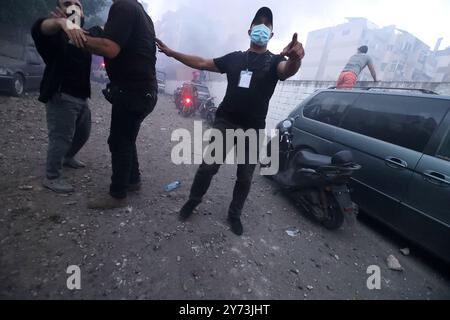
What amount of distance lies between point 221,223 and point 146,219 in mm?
860

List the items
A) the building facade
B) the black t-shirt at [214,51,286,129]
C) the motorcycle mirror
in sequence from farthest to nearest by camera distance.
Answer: the building facade, the motorcycle mirror, the black t-shirt at [214,51,286,129]

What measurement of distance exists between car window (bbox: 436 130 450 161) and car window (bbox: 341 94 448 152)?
15 centimetres

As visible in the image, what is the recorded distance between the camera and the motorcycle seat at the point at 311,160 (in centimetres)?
331

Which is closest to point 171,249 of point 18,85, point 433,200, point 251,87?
point 251,87

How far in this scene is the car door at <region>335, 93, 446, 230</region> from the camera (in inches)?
115

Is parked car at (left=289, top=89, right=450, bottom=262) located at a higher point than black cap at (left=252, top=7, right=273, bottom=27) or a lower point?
lower

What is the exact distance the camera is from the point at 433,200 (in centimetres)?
265

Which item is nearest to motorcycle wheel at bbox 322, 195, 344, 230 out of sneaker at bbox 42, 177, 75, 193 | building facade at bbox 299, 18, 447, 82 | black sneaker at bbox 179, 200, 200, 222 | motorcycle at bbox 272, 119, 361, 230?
motorcycle at bbox 272, 119, 361, 230

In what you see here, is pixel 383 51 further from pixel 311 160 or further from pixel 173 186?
pixel 173 186

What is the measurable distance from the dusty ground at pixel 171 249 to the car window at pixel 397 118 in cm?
138

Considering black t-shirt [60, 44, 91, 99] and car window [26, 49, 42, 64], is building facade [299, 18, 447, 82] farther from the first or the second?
black t-shirt [60, 44, 91, 99]

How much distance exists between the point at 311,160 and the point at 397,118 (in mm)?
1184

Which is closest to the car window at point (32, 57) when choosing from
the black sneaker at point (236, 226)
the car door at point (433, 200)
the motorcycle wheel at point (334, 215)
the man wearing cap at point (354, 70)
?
the black sneaker at point (236, 226)

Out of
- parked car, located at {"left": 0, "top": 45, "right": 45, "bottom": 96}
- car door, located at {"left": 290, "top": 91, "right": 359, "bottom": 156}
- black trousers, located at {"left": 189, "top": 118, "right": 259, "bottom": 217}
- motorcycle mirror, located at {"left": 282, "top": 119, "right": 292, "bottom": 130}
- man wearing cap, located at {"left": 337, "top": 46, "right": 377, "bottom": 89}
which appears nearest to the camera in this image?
black trousers, located at {"left": 189, "top": 118, "right": 259, "bottom": 217}
